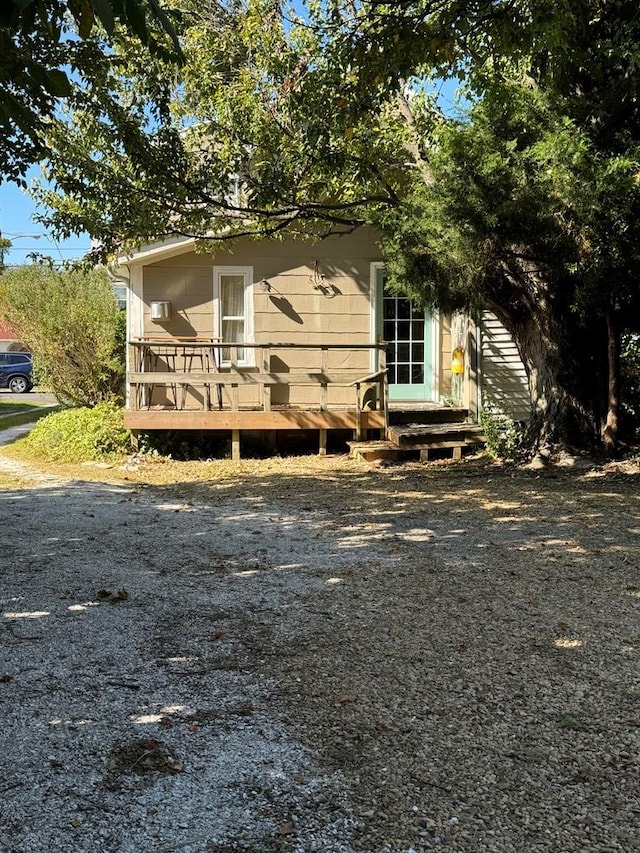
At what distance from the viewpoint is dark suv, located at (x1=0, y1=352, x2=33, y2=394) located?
29.6 m

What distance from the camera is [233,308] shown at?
12.0 metres

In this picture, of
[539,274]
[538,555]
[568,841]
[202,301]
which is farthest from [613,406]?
[568,841]

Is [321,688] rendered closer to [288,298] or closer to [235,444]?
[235,444]

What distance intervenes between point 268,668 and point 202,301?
29.4ft

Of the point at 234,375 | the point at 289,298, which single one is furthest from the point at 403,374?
→ the point at 234,375

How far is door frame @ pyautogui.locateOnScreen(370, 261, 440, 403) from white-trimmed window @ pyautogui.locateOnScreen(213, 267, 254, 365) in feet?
6.41

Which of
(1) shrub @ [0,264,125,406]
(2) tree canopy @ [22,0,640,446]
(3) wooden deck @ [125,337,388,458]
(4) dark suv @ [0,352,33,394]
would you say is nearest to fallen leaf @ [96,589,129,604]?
(2) tree canopy @ [22,0,640,446]

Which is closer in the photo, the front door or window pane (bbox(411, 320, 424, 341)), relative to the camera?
the front door

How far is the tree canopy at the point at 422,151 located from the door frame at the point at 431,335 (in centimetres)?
167

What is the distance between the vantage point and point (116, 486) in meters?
9.17

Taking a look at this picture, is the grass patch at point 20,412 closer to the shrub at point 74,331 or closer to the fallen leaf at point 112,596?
the shrub at point 74,331

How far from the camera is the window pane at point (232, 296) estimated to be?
11930 mm

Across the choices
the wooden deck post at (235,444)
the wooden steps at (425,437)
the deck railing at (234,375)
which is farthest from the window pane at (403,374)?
the wooden deck post at (235,444)

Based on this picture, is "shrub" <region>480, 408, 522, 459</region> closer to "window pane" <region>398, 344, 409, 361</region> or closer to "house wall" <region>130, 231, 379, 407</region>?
"window pane" <region>398, 344, 409, 361</region>
